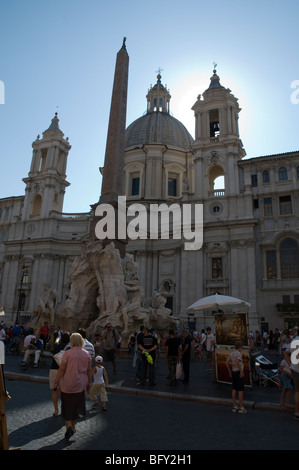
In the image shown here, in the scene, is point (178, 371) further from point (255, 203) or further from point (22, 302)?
point (22, 302)

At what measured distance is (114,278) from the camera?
623 inches

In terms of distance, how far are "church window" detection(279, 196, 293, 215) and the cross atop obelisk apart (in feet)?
56.9

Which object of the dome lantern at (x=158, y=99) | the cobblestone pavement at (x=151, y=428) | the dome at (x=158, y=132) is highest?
the dome lantern at (x=158, y=99)

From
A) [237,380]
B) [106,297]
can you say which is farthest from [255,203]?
[237,380]

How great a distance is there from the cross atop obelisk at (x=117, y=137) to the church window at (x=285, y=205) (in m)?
17.3

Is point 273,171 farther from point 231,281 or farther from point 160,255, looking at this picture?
point 160,255

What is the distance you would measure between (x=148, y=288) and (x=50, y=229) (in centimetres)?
1407

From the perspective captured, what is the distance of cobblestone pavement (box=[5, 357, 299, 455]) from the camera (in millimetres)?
4547

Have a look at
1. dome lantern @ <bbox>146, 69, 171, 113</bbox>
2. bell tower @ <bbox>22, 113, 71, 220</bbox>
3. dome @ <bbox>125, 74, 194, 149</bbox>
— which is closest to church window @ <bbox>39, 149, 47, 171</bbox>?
bell tower @ <bbox>22, 113, 71, 220</bbox>

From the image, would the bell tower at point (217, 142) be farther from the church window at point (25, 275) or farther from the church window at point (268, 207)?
the church window at point (25, 275)

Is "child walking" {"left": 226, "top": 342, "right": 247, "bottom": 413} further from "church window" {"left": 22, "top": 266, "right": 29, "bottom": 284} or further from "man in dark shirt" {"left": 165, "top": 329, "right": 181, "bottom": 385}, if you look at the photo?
"church window" {"left": 22, "top": 266, "right": 29, "bottom": 284}

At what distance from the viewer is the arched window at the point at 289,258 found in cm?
2897

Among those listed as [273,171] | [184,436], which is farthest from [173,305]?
[184,436]

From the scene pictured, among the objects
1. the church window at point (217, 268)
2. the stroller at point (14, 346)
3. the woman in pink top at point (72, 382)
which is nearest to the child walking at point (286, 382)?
the woman in pink top at point (72, 382)
